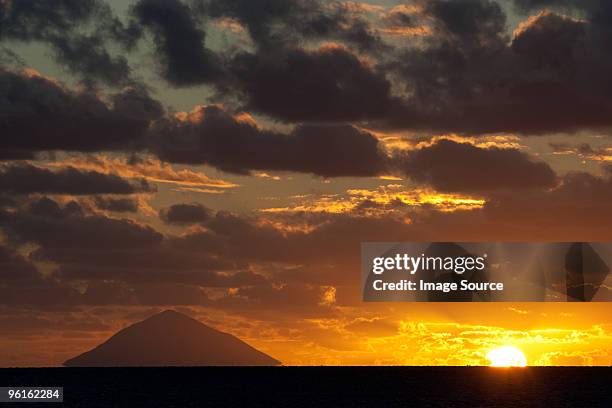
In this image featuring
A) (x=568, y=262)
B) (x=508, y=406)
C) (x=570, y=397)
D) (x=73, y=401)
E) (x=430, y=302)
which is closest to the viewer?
(x=430, y=302)

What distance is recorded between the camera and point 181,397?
7584 inches

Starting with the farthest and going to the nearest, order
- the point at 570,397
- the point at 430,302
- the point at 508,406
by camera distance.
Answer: the point at 570,397 < the point at 508,406 < the point at 430,302

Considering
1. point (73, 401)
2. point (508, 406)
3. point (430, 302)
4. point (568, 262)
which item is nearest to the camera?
point (430, 302)

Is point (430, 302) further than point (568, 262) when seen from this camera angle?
No

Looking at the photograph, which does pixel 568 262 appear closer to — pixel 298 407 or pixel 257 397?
pixel 298 407

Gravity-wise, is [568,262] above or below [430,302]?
above

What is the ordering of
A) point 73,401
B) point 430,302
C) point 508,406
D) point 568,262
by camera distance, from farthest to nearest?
point 73,401
point 508,406
point 568,262
point 430,302

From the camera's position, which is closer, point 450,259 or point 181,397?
point 450,259

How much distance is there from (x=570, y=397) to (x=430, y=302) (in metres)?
125

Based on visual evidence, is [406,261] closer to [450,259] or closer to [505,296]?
[450,259]

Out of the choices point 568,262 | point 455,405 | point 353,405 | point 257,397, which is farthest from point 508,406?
point 568,262

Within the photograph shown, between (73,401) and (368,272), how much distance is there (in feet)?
378

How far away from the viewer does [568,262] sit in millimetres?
90438

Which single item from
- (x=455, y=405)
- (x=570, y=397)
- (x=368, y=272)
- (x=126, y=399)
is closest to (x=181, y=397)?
(x=126, y=399)
